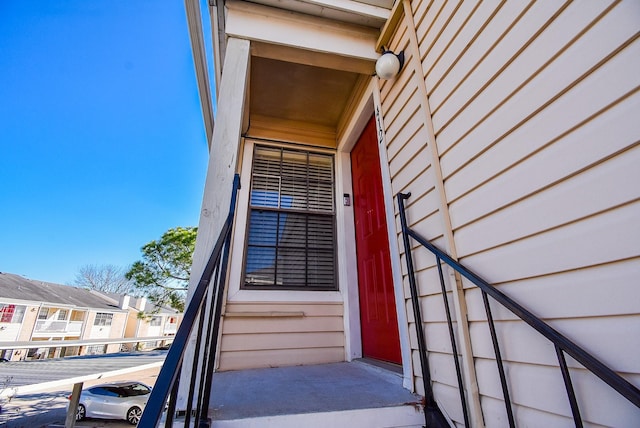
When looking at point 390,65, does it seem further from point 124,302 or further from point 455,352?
point 124,302

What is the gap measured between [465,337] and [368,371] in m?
1.01

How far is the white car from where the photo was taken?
7.66 meters

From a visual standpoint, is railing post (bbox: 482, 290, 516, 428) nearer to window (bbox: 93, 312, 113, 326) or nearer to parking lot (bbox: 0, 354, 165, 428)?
parking lot (bbox: 0, 354, 165, 428)

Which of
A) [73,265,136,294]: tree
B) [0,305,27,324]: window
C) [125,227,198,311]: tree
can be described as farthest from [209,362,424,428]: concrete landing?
[73,265,136,294]: tree

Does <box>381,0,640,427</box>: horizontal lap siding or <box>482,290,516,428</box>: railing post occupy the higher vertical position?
<box>381,0,640,427</box>: horizontal lap siding

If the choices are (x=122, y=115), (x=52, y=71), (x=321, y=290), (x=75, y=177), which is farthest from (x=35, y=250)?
(x=321, y=290)

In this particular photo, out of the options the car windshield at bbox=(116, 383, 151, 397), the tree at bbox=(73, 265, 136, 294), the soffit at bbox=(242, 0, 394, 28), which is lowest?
the car windshield at bbox=(116, 383, 151, 397)

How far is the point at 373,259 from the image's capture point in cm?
226

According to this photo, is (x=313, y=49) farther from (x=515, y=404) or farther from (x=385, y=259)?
(x=515, y=404)

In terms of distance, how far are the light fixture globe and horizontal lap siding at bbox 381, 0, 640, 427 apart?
373 millimetres

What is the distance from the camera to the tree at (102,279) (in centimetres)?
2353

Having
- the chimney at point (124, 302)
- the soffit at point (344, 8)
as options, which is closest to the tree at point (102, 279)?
the chimney at point (124, 302)

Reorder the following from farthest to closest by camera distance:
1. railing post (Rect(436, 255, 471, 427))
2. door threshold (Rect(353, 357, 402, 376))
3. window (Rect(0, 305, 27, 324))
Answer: window (Rect(0, 305, 27, 324)) < door threshold (Rect(353, 357, 402, 376)) < railing post (Rect(436, 255, 471, 427))

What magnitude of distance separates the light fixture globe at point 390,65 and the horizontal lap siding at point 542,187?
0.37 m
